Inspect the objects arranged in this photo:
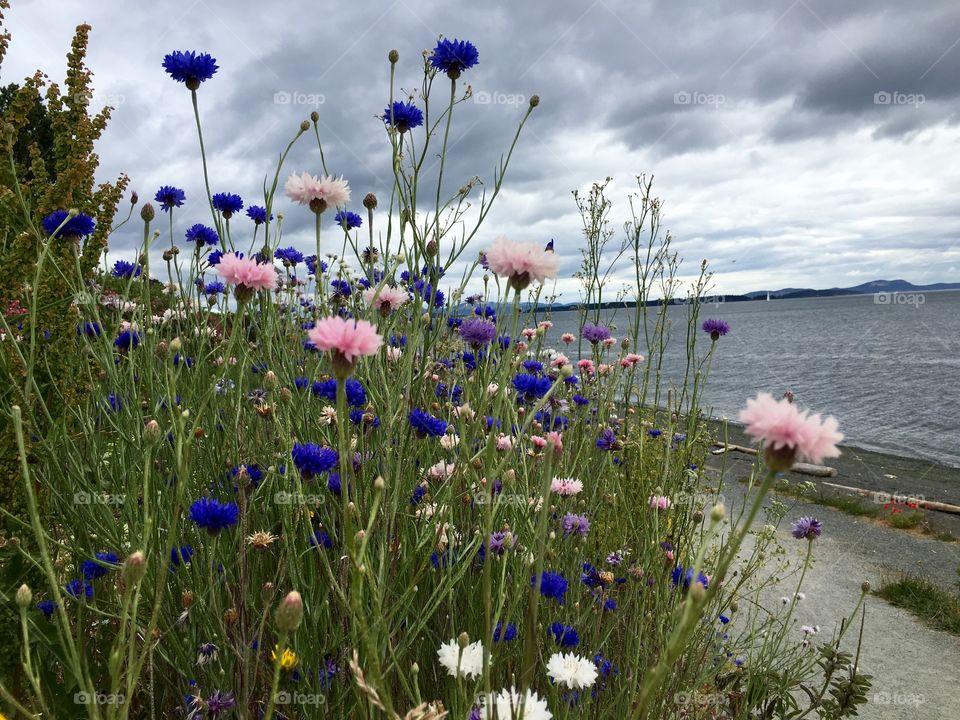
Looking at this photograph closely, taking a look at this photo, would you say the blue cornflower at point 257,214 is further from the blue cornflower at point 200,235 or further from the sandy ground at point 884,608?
the sandy ground at point 884,608

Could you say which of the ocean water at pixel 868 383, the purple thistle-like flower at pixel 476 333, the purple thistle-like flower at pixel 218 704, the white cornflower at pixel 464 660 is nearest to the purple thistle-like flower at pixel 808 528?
the ocean water at pixel 868 383

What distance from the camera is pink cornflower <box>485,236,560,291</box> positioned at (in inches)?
54.1

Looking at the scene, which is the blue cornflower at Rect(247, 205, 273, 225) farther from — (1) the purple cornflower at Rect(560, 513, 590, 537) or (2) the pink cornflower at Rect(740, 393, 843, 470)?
(2) the pink cornflower at Rect(740, 393, 843, 470)

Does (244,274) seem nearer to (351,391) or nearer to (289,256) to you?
(351,391)

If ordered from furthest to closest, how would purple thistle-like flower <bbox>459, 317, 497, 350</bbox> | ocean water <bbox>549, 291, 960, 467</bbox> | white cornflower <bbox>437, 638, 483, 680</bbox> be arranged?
ocean water <bbox>549, 291, 960, 467</bbox> < purple thistle-like flower <bbox>459, 317, 497, 350</bbox> < white cornflower <bbox>437, 638, 483, 680</bbox>

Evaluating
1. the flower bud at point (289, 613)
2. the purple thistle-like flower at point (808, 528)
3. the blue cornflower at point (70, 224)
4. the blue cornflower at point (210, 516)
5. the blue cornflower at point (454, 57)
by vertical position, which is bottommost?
the purple thistle-like flower at point (808, 528)

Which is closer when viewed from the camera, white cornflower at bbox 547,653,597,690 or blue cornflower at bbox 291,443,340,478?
white cornflower at bbox 547,653,597,690

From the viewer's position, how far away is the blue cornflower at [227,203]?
2559mm

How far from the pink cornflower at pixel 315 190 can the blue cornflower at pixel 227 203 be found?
0.71m

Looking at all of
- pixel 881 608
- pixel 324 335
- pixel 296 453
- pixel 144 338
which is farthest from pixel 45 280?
pixel 881 608

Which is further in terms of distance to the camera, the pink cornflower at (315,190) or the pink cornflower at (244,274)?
the pink cornflower at (315,190)

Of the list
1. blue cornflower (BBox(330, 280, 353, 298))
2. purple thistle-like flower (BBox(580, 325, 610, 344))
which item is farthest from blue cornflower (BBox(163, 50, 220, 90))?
purple thistle-like flower (BBox(580, 325, 610, 344))

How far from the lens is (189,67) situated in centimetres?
202

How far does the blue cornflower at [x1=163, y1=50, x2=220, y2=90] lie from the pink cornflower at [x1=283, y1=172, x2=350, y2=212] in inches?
18.6
